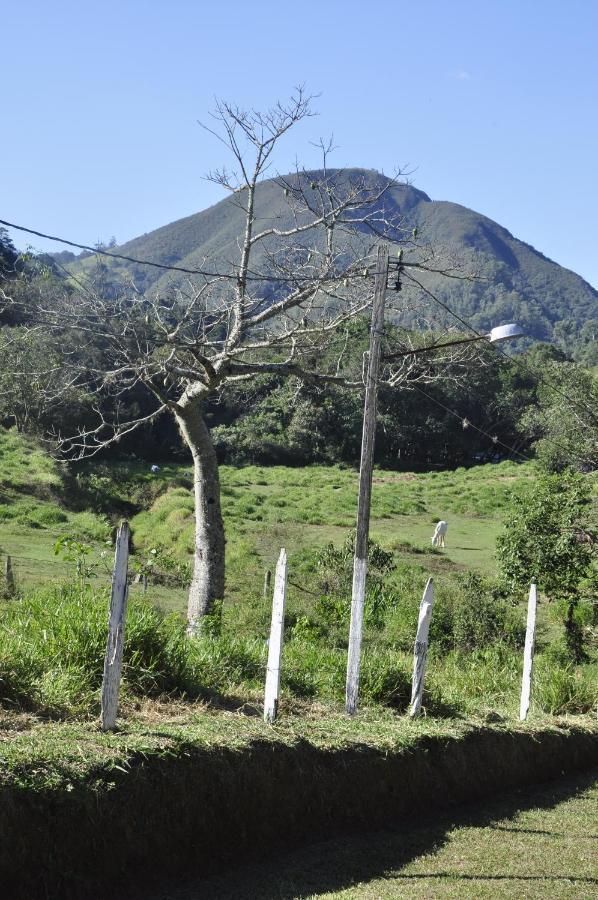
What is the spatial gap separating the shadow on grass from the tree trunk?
6.57m

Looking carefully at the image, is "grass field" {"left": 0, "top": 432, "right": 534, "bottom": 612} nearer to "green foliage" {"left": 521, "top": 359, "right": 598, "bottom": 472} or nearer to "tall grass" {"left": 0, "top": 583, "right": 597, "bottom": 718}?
"green foliage" {"left": 521, "top": 359, "right": 598, "bottom": 472}

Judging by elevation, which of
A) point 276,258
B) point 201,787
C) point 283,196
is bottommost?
point 201,787

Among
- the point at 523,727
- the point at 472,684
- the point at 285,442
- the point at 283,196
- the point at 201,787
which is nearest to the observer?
the point at 201,787

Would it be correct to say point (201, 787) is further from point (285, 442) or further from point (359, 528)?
point (285, 442)

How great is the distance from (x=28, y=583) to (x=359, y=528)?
A: 37.7ft

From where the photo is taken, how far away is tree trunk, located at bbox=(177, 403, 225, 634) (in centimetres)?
1408

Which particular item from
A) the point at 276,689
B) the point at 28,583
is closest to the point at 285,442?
the point at 28,583

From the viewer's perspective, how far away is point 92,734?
5996 mm

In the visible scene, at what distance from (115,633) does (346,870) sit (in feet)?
7.11

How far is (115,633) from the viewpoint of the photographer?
622 centimetres

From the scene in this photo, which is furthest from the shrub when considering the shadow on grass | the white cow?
the white cow

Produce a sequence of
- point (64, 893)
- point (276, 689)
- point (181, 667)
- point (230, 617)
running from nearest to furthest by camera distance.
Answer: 1. point (64, 893)
2. point (276, 689)
3. point (181, 667)
4. point (230, 617)

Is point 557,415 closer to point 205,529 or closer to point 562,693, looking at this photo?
point 562,693

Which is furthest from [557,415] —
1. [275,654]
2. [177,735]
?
[177,735]
